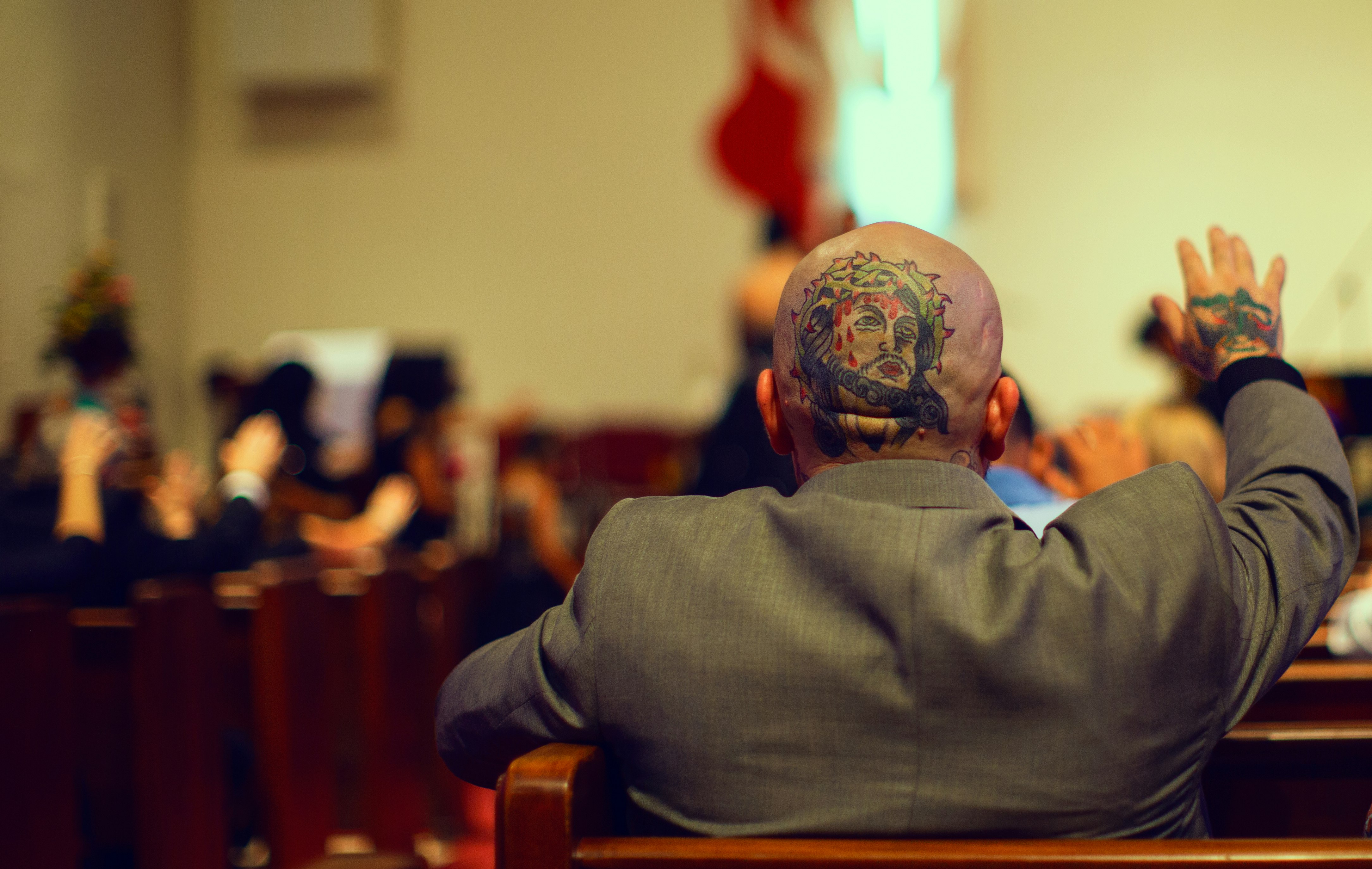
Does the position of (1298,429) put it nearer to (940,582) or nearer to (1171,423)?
(940,582)

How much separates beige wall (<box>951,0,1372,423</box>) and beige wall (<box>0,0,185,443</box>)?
5.22 metres

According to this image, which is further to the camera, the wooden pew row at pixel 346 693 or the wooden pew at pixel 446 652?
the wooden pew at pixel 446 652

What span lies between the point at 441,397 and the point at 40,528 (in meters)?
2.79

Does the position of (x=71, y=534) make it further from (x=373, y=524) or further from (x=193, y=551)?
(x=373, y=524)

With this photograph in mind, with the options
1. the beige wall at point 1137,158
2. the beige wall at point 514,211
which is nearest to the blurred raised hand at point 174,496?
the beige wall at point 514,211

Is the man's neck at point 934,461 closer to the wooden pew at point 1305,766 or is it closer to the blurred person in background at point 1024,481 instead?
the blurred person in background at point 1024,481

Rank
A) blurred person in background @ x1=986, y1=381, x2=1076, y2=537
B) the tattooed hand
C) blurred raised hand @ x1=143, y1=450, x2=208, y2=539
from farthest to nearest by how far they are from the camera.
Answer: blurred raised hand @ x1=143, y1=450, x2=208, y2=539, blurred person in background @ x1=986, y1=381, x2=1076, y2=537, the tattooed hand

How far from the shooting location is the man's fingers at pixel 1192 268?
1.22 meters

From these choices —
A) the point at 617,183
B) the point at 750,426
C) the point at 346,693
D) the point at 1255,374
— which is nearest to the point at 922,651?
the point at 1255,374

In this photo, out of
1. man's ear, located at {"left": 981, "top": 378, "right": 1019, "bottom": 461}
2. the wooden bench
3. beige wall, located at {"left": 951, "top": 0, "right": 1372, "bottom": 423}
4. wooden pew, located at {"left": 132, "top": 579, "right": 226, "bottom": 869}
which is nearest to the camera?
the wooden bench

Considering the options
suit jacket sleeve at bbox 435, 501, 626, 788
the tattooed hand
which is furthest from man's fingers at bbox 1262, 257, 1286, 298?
suit jacket sleeve at bbox 435, 501, 626, 788

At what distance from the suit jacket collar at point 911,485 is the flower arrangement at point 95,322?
2936 mm

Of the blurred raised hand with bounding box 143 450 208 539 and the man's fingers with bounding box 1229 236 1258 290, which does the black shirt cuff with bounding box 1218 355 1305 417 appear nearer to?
the man's fingers with bounding box 1229 236 1258 290

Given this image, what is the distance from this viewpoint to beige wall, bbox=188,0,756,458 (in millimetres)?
7590
